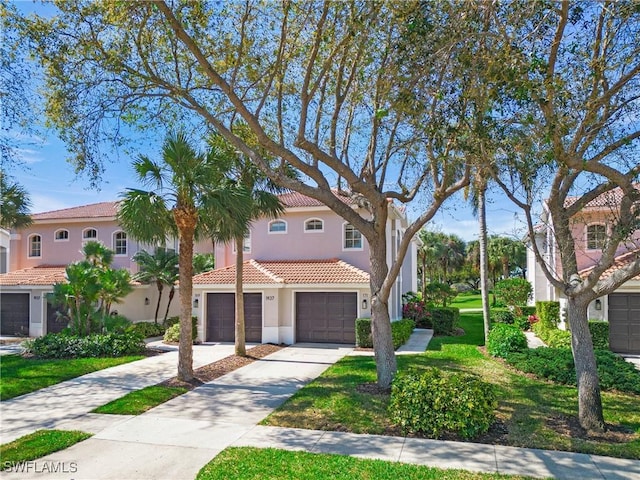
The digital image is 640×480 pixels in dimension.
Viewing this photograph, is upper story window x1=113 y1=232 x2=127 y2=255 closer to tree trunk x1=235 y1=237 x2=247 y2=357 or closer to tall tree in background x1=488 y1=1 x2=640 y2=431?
tree trunk x1=235 y1=237 x2=247 y2=357

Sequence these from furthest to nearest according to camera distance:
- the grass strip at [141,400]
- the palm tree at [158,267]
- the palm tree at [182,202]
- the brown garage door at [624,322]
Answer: the palm tree at [158,267] < the brown garage door at [624,322] < the palm tree at [182,202] < the grass strip at [141,400]

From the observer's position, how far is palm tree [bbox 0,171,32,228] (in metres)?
17.0

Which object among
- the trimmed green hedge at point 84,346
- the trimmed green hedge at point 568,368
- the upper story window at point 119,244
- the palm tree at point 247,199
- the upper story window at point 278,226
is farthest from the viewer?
the upper story window at point 119,244

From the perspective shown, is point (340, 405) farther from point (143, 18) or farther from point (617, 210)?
point (143, 18)

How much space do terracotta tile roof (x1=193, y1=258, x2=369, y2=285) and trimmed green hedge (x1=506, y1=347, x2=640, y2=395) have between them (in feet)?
22.0

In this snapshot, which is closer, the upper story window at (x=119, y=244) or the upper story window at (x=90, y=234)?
the upper story window at (x=119, y=244)

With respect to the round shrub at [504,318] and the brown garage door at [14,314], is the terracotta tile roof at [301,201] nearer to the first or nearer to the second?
the round shrub at [504,318]

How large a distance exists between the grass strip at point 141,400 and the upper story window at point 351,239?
10.9 m

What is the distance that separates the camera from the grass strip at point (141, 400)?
9766 mm

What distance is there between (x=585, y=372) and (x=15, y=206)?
66.1 feet

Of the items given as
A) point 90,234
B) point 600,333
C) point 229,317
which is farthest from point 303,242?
point 90,234

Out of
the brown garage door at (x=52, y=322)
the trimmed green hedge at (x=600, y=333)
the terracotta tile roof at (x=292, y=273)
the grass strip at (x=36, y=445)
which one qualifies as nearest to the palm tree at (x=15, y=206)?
the brown garage door at (x=52, y=322)

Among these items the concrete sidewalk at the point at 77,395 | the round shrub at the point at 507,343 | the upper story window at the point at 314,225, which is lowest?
the concrete sidewalk at the point at 77,395

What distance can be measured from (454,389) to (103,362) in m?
11.9
